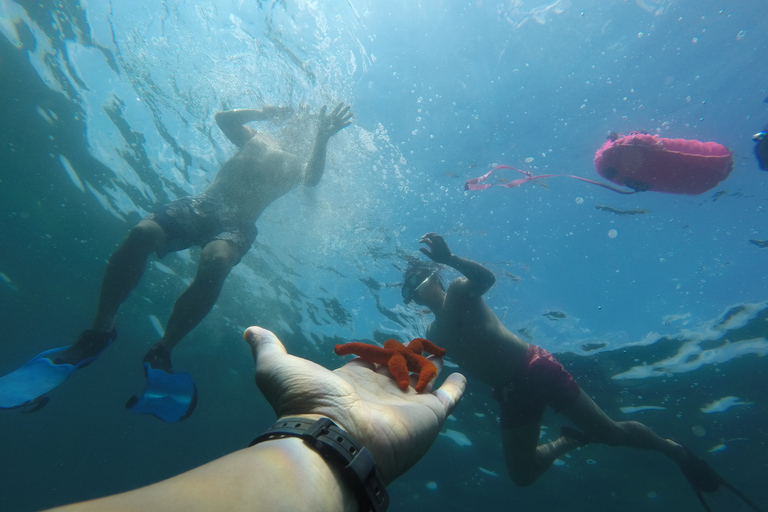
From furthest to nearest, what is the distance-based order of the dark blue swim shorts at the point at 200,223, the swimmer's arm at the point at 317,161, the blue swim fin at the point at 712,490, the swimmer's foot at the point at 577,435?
1. the swimmer's arm at the point at 317,161
2. the swimmer's foot at the point at 577,435
3. the blue swim fin at the point at 712,490
4. the dark blue swim shorts at the point at 200,223

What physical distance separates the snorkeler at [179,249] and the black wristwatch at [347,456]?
137 inches

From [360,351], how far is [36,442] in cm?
3478

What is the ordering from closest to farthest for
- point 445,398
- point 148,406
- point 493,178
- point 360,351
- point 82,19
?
point 445,398
point 360,351
point 148,406
point 493,178
point 82,19

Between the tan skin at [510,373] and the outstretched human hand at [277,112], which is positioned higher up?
the outstretched human hand at [277,112]

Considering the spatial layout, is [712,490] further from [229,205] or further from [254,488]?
[229,205]

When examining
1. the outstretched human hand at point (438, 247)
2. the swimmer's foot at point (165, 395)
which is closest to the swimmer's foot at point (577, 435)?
the outstretched human hand at point (438, 247)

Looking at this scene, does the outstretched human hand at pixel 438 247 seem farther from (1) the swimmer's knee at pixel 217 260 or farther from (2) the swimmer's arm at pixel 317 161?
(2) the swimmer's arm at pixel 317 161

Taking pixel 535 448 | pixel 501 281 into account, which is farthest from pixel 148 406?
pixel 501 281

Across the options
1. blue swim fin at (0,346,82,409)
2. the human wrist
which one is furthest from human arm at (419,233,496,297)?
blue swim fin at (0,346,82,409)

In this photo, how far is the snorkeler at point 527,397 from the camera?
19.0ft

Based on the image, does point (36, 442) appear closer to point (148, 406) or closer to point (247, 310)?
point (247, 310)

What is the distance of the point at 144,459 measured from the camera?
22.6 metres

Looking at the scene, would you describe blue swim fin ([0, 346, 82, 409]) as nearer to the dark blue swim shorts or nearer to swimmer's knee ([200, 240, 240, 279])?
the dark blue swim shorts

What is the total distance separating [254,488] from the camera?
92 cm
